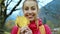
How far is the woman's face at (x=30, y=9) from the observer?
93 centimetres

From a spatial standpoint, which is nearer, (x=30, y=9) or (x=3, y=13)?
(x=30, y=9)

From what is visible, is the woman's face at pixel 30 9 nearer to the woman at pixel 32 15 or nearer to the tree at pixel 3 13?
the woman at pixel 32 15

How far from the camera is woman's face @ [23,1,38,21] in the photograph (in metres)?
0.93

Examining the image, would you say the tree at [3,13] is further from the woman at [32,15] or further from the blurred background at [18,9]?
the woman at [32,15]

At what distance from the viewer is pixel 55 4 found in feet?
9.87

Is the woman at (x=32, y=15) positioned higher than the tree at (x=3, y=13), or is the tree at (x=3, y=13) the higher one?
the woman at (x=32, y=15)

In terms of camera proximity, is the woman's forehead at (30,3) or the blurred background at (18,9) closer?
the woman's forehead at (30,3)

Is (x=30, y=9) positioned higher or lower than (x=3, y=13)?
higher

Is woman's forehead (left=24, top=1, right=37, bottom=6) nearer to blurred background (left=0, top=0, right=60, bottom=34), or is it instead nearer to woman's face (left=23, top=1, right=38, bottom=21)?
woman's face (left=23, top=1, right=38, bottom=21)

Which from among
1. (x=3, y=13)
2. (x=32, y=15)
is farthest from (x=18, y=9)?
(x=32, y=15)

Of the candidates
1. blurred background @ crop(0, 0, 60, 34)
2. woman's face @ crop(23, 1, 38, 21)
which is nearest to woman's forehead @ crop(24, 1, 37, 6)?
woman's face @ crop(23, 1, 38, 21)

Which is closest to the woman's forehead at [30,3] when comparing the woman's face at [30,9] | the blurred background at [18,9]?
the woman's face at [30,9]

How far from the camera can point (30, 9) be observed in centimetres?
93

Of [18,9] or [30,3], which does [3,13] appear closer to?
[18,9]
